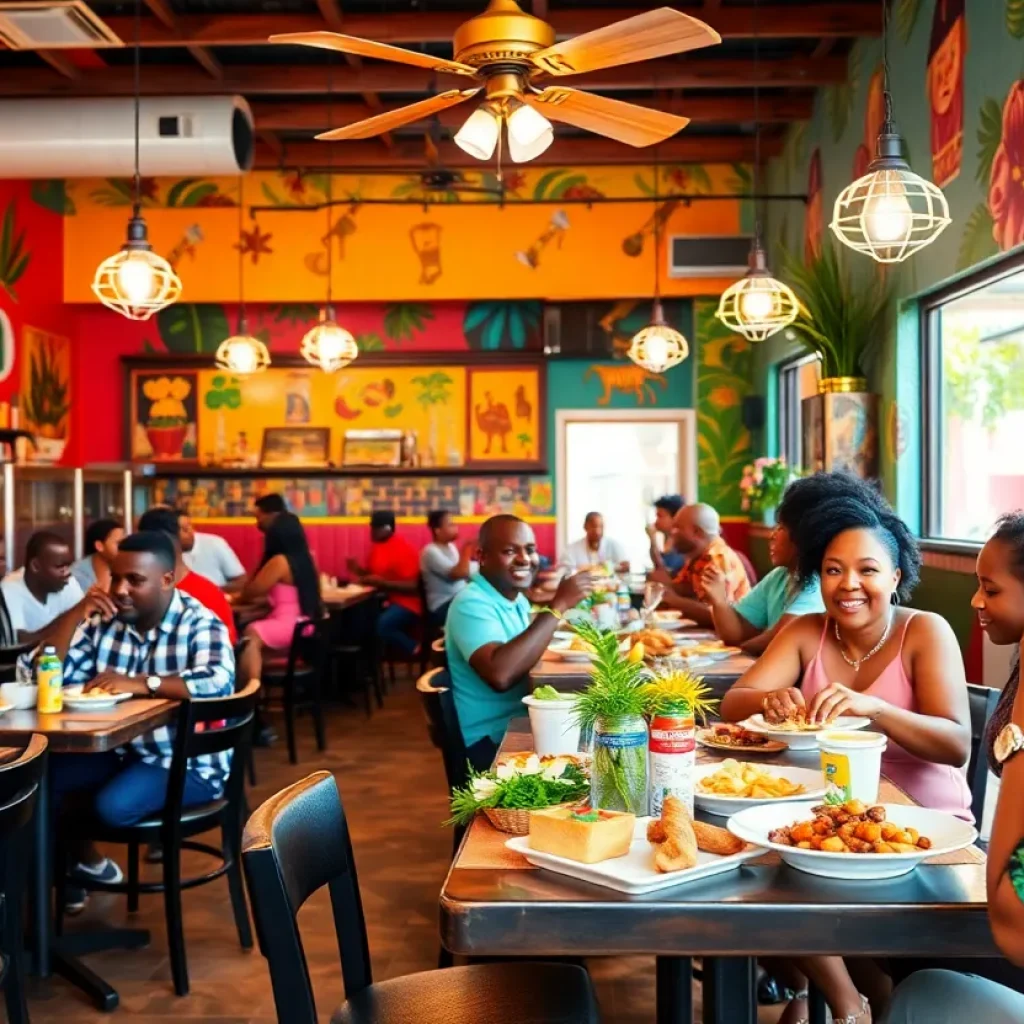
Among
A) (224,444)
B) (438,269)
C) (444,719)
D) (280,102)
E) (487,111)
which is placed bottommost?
(444,719)

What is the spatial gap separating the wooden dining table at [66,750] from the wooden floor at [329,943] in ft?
0.23

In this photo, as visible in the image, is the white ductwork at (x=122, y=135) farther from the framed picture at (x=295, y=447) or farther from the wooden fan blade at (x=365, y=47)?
the wooden fan blade at (x=365, y=47)

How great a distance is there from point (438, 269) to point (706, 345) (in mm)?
2426

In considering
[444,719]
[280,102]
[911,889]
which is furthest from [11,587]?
[911,889]

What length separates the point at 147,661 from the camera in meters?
4.29

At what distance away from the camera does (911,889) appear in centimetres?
175

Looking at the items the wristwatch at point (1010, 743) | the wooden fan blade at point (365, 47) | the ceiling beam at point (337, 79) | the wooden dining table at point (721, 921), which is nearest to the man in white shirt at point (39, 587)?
the wooden fan blade at point (365, 47)

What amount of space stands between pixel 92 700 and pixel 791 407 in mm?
7376

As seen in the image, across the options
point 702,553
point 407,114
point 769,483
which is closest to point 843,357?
point 769,483

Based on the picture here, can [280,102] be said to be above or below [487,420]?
above

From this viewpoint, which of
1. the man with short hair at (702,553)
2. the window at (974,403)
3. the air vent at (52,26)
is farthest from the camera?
the man with short hair at (702,553)

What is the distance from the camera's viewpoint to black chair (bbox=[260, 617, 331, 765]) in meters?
7.08

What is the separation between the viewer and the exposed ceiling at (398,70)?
292 inches

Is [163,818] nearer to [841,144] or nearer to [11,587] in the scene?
[11,587]
